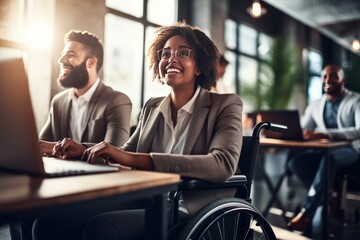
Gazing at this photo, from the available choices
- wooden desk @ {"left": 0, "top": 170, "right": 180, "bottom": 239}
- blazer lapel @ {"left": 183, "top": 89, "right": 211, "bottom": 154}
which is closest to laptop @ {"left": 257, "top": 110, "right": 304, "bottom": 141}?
blazer lapel @ {"left": 183, "top": 89, "right": 211, "bottom": 154}

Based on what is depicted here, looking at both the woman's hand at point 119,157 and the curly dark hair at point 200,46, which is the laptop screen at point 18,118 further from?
the curly dark hair at point 200,46

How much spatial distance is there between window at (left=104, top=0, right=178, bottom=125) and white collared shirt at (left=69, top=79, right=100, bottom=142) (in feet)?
8.03

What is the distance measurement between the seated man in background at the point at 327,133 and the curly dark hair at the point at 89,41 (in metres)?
2.00

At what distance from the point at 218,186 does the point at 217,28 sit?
5219 millimetres

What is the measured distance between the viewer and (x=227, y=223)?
144 centimetres

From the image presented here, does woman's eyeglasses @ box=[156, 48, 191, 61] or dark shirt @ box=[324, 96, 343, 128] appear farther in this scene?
dark shirt @ box=[324, 96, 343, 128]

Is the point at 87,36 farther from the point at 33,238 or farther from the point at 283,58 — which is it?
the point at 283,58

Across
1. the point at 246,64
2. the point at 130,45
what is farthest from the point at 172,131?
the point at 246,64

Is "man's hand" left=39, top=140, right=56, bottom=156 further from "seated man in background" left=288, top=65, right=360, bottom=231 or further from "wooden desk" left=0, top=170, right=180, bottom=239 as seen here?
"seated man in background" left=288, top=65, right=360, bottom=231

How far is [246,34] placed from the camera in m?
8.26

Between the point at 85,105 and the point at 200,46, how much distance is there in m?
0.80

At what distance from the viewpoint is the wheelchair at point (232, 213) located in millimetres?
1148

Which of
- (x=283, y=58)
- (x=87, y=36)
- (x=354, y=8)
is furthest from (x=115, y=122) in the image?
(x=354, y=8)

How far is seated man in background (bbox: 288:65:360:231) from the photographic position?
10.9 ft
